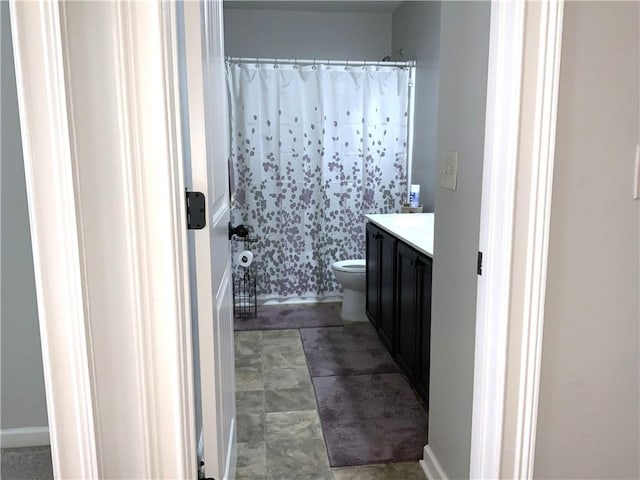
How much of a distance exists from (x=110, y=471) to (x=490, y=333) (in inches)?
37.8

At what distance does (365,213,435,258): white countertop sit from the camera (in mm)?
2590

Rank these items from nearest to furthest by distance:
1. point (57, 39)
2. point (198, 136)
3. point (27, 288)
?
point (57, 39) → point (198, 136) → point (27, 288)

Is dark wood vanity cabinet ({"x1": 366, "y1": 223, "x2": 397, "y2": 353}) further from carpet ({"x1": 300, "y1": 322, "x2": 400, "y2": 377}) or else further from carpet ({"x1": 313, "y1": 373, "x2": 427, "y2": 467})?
carpet ({"x1": 313, "y1": 373, "x2": 427, "y2": 467})

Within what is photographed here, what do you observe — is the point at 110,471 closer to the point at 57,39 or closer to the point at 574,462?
the point at 57,39

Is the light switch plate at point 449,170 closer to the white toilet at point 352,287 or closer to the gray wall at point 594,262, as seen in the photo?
the gray wall at point 594,262

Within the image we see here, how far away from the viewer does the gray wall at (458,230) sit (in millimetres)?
1566

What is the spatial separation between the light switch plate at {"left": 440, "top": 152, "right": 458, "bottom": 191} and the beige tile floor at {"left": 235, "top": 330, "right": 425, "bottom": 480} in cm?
113

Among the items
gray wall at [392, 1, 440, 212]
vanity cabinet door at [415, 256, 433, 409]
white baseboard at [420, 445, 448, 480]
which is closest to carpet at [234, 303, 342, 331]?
gray wall at [392, 1, 440, 212]

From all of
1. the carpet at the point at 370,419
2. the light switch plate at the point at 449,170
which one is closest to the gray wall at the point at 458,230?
the light switch plate at the point at 449,170

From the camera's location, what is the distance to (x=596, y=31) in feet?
4.14

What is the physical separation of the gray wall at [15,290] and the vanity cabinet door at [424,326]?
1.64m

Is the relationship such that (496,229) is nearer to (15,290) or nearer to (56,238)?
(56,238)

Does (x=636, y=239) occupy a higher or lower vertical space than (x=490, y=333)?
higher

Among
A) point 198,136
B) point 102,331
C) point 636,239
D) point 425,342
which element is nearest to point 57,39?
point 198,136
